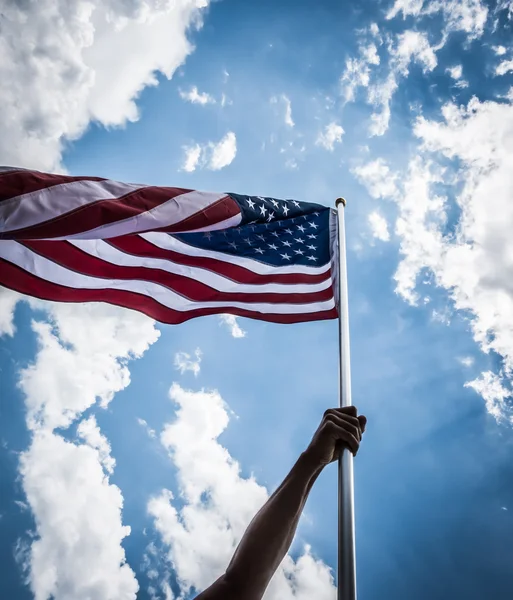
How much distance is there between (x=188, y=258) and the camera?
7.31 meters

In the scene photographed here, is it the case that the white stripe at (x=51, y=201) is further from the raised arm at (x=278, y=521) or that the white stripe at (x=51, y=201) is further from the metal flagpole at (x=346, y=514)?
the raised arm at (x=278, y=521)

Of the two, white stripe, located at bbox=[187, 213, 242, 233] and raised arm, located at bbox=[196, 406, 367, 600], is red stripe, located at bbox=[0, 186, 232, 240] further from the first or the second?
raised arm, located at bbox=[196, 406, 367, 600]

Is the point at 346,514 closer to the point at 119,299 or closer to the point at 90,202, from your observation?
the point at 90,202

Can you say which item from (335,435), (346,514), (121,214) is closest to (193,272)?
(121,214)

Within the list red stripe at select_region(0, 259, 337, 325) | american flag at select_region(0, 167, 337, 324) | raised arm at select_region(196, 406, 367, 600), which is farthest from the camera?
red stripe at select_region(0, 259, 337, 325)

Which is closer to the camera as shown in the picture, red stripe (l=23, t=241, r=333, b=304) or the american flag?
the american flag

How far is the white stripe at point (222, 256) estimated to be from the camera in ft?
23.7

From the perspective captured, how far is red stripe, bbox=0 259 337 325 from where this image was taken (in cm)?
662

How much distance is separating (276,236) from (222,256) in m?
1.06

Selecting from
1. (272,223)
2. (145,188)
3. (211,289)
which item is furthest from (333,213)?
(145,188)

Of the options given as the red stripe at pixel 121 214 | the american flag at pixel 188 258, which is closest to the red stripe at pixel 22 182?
A: the american flag at pixel 188 258

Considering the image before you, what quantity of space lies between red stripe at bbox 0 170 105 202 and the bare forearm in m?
4.66

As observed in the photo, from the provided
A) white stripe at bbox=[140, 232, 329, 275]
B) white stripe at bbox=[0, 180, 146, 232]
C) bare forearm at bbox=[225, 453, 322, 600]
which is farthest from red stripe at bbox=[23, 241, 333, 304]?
bare forearm at bbox=[225, 453, 322, 600]

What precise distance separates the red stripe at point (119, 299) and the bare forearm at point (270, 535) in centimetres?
472
